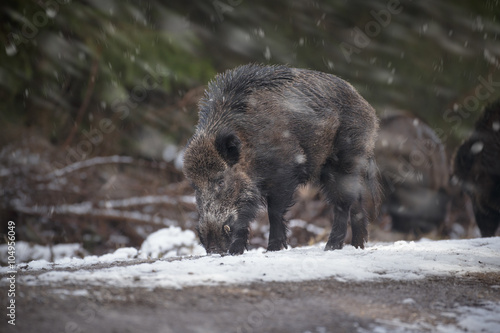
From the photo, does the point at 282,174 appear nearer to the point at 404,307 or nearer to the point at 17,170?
the point at 404,307

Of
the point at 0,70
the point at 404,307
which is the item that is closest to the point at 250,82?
the point at 404,307

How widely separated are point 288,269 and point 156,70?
233 inches

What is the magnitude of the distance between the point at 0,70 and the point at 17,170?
173cm

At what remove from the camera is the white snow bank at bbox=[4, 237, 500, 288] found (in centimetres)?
296

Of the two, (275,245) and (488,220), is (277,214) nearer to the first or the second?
(275,245)

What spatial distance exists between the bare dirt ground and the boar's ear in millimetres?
1735

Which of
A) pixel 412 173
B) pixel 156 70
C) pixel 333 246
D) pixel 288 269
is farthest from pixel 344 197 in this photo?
pixel 156 70

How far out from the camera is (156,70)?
8.53 meters

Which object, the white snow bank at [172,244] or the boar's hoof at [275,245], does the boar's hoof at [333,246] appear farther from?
the white snow bank at [172,244]

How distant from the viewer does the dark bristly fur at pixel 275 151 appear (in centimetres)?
448

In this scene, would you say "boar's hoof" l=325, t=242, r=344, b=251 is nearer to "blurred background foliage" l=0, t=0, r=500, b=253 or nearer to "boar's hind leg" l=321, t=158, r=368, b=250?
"boar's hind leg" l=321, t=158, r=368, b=250

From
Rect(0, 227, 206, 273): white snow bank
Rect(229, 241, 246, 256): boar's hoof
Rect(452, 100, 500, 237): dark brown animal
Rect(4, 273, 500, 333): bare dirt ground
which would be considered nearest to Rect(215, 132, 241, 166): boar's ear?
Rect(229, 241, 246, 256): boar's hoof

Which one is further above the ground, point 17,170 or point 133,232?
point 17,170

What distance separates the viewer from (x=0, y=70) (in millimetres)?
7809
